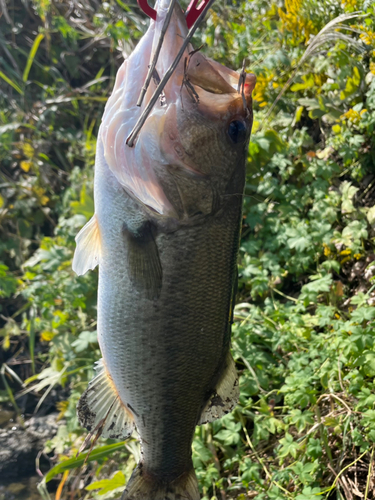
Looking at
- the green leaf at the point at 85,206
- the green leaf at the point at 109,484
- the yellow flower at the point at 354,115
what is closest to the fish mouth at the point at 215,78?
the yellow flower at the point at 354,115

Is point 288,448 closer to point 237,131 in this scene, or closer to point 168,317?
point 168,317

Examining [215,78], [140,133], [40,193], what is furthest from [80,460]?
[40,193]

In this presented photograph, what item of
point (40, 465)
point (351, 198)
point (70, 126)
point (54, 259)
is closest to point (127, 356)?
point (54, 259)

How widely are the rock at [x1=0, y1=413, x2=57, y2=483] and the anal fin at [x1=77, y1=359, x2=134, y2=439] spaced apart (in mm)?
2212

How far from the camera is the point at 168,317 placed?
1432 mm

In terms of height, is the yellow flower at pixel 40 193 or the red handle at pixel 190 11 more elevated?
the red handle at pixel 190 11

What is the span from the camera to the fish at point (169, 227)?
4.45ft

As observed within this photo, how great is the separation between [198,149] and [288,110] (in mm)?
2572

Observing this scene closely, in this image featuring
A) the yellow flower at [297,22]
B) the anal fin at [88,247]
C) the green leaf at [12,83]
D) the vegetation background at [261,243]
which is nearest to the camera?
the anal fin at [88,247]

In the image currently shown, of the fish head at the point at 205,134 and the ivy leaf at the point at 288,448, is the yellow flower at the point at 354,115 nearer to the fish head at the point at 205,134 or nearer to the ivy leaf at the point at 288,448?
the fish head at the point at 205,134

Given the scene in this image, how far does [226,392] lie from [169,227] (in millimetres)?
701

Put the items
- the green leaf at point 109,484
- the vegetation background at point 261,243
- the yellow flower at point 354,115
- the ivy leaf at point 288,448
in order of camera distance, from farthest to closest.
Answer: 1. the yellow flower at point 354,115
2. the green leaf at point 109,484
3. the vegetation background at point 261,243
4. the ivy leaf at point 288,448

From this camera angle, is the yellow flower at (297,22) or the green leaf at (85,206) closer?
the yellow flower at (297,22)

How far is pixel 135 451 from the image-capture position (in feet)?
9.02
